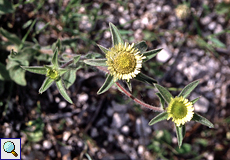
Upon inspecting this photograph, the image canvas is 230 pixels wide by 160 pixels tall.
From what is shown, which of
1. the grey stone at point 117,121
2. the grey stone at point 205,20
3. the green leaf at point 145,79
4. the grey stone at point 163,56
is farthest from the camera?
the grey stone at point 205,20

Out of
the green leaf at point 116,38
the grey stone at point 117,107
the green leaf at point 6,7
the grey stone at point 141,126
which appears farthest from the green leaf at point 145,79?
the green leaf at point 6,7

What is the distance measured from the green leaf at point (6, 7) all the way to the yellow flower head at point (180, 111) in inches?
104

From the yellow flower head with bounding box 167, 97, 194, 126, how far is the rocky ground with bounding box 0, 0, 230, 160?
552 mm

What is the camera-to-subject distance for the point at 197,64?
177 inches

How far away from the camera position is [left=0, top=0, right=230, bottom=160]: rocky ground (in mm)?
3568

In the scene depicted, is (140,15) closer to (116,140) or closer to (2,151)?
(116,140)

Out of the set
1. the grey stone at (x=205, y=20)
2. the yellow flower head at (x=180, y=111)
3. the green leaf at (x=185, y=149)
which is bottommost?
the green leaf at (x=185, y=149)

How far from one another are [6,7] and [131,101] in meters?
2.42

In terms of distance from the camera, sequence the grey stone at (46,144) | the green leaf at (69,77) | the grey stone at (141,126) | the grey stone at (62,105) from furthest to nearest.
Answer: the grey stone at (141,126) → the grey stone at (62,105) → the grey stone at (46,144) → the green leaf at (69,77)

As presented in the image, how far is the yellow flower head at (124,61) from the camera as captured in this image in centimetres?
243

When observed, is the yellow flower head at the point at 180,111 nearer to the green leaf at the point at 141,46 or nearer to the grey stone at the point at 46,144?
the green leaf at the point at 141,46

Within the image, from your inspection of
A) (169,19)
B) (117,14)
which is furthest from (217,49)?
(117,14)

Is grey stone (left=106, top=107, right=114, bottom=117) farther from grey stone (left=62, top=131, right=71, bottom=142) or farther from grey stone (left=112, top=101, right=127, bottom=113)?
grey stone (left=62, top=131, right=71, bottom=142)

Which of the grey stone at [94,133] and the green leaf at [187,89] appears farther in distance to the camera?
the grey stone at [94,133]
